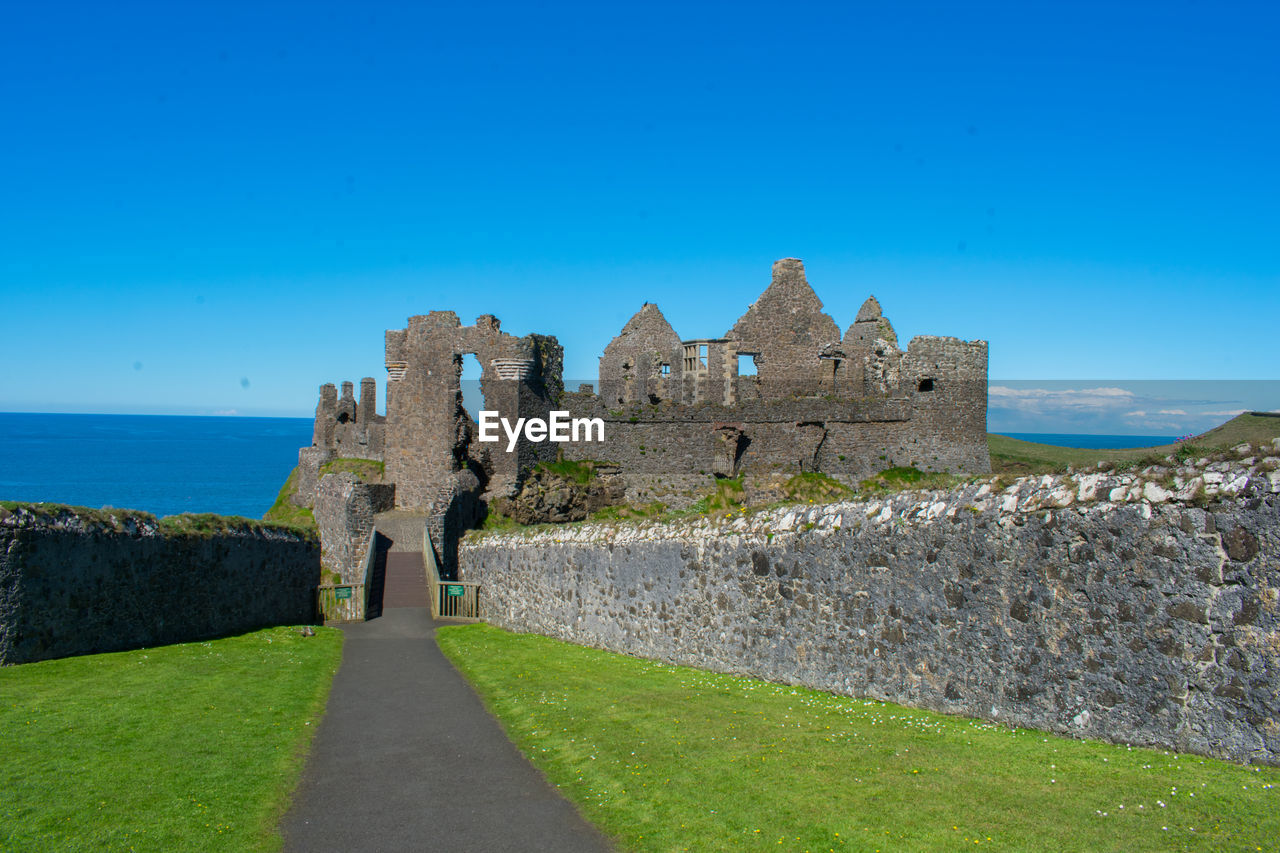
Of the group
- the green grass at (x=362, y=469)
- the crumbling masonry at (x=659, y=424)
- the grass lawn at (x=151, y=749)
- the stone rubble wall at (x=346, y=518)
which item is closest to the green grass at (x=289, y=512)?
the stone rubble wall at (x=346, y=518)

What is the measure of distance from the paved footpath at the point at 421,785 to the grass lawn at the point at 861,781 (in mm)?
407

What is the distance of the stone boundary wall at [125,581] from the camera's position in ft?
46.6

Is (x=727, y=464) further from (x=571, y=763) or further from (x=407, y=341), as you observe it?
(x=571, y=763)

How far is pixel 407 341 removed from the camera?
34.9 meters

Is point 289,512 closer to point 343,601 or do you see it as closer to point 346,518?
point 346,518

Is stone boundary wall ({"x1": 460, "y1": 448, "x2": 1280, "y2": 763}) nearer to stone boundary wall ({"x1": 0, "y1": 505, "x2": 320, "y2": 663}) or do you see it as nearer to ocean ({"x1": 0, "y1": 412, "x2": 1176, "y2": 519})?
stone boundary wall ({"x1": 0, "y1": 505, "x2": 320, "y2": 663})

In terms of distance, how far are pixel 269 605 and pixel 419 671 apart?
22.5 ft

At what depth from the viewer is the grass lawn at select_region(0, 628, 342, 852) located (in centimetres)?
807

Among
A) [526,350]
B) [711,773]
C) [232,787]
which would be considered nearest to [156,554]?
[232,787]

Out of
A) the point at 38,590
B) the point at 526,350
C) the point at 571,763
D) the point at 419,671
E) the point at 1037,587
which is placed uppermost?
the point at 526,350

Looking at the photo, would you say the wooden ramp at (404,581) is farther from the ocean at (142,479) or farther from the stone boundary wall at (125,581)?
the ocean at (142,479)

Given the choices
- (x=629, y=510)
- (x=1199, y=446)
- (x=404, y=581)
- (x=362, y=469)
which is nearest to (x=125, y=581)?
(x=404, y=581)

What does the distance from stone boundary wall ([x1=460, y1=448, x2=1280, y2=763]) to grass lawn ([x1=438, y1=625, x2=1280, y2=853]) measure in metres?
0.38

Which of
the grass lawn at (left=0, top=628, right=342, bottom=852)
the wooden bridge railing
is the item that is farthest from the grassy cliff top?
the wooden bridge railing
